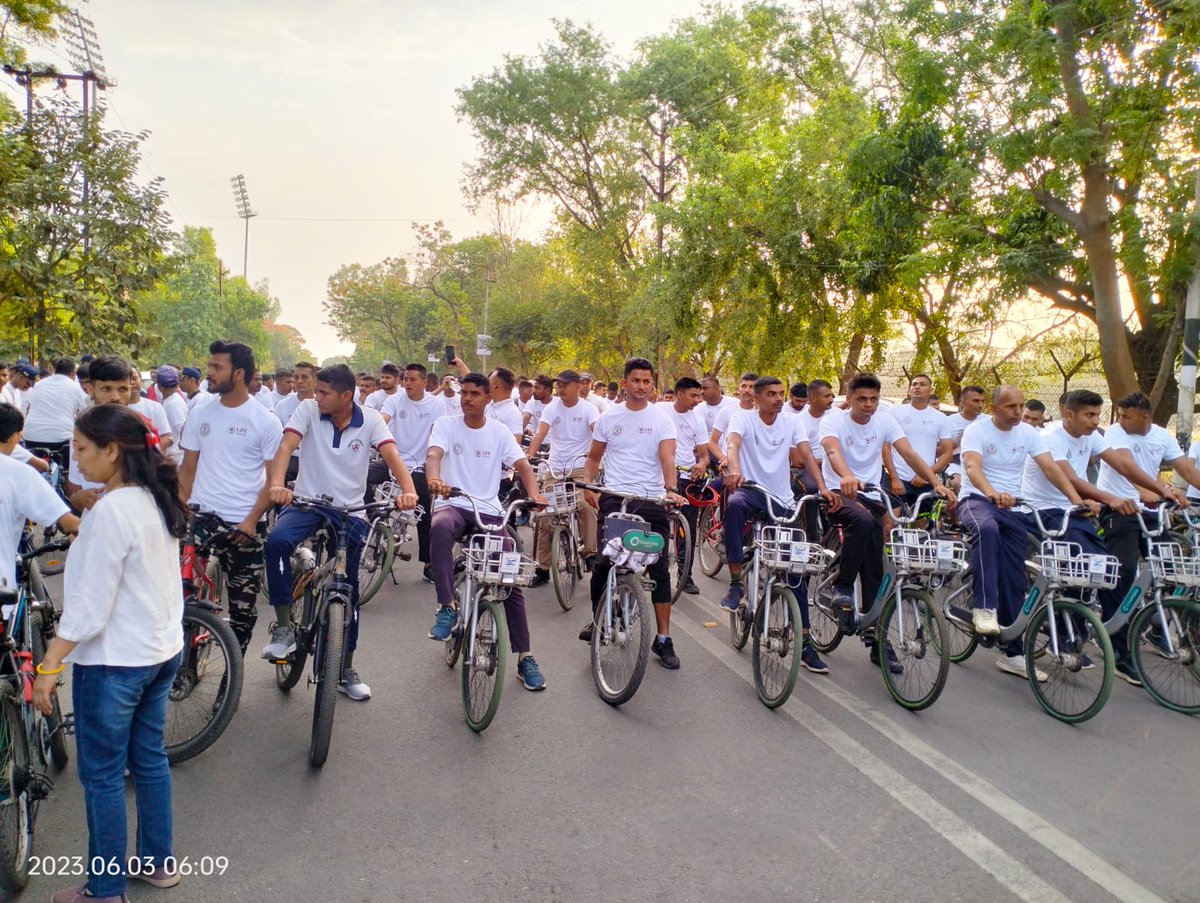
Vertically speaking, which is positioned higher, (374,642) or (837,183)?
(837,183)

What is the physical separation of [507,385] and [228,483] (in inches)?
141

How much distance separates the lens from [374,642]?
6539mm

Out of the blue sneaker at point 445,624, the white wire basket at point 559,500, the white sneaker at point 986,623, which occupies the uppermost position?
the white wire basket at point 559,500

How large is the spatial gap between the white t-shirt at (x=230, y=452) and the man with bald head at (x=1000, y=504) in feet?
14.9

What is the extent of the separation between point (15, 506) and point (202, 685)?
125 centimetres

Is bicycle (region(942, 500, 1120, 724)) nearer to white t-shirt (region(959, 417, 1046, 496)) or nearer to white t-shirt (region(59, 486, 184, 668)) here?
white t-shirt (region(959, 417, 1046, 496))

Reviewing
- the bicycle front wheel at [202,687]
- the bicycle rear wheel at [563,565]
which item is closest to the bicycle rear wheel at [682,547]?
the bicycle rear wheel at [563,565]

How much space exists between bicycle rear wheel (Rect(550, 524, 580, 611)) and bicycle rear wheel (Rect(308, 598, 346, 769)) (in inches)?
135

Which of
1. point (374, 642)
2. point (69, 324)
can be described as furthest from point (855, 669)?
point (69, 324)

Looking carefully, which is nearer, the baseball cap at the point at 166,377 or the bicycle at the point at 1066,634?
the bicycle at the point at 1066,634

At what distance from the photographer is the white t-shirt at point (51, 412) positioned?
31.6ft

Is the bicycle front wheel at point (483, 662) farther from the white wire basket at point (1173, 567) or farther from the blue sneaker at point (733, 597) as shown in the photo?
the white wire basket at point (1173, 567)

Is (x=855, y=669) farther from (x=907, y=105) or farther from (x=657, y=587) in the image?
(x=907, y=105)

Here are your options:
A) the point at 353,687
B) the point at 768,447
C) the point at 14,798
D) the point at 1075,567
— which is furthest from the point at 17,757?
the point at 1075,567
